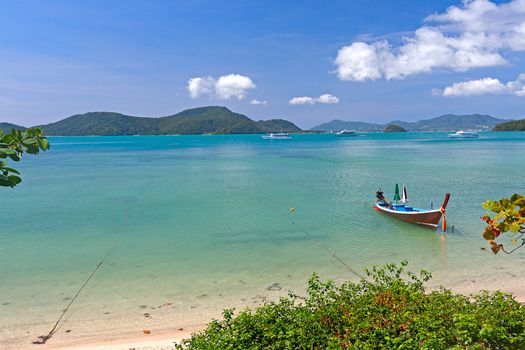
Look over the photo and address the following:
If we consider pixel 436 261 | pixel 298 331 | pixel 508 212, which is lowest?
pixel 436 261

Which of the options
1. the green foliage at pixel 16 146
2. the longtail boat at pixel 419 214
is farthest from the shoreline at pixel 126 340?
the longtail boat at pixel 419 214

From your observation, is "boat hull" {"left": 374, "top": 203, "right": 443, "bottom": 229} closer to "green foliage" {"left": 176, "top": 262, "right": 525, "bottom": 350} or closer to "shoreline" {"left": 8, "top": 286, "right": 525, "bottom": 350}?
"shoreline" {"left": 8, "top": 286, "right": 525, "bottom": 350}

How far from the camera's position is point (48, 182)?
4669cm

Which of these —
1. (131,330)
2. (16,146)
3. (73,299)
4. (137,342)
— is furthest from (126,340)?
(16,146)

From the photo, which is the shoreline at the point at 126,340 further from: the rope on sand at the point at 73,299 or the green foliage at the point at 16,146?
the green foliage at the point at 16,146

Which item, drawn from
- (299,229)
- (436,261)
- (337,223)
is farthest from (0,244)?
(436,261)

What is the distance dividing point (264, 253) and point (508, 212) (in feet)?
46.7

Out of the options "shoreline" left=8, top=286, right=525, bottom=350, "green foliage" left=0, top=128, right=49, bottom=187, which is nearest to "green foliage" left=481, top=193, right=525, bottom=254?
"green foliage" left=0, top=128, right=49, bottom=187

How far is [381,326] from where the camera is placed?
6582mm

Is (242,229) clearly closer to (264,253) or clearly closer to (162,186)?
(264,253)

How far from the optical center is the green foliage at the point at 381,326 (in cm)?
598

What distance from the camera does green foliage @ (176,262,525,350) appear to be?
598 centimetres

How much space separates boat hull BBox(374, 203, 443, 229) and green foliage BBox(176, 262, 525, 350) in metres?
14.3

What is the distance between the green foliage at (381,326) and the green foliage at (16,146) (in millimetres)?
4604
